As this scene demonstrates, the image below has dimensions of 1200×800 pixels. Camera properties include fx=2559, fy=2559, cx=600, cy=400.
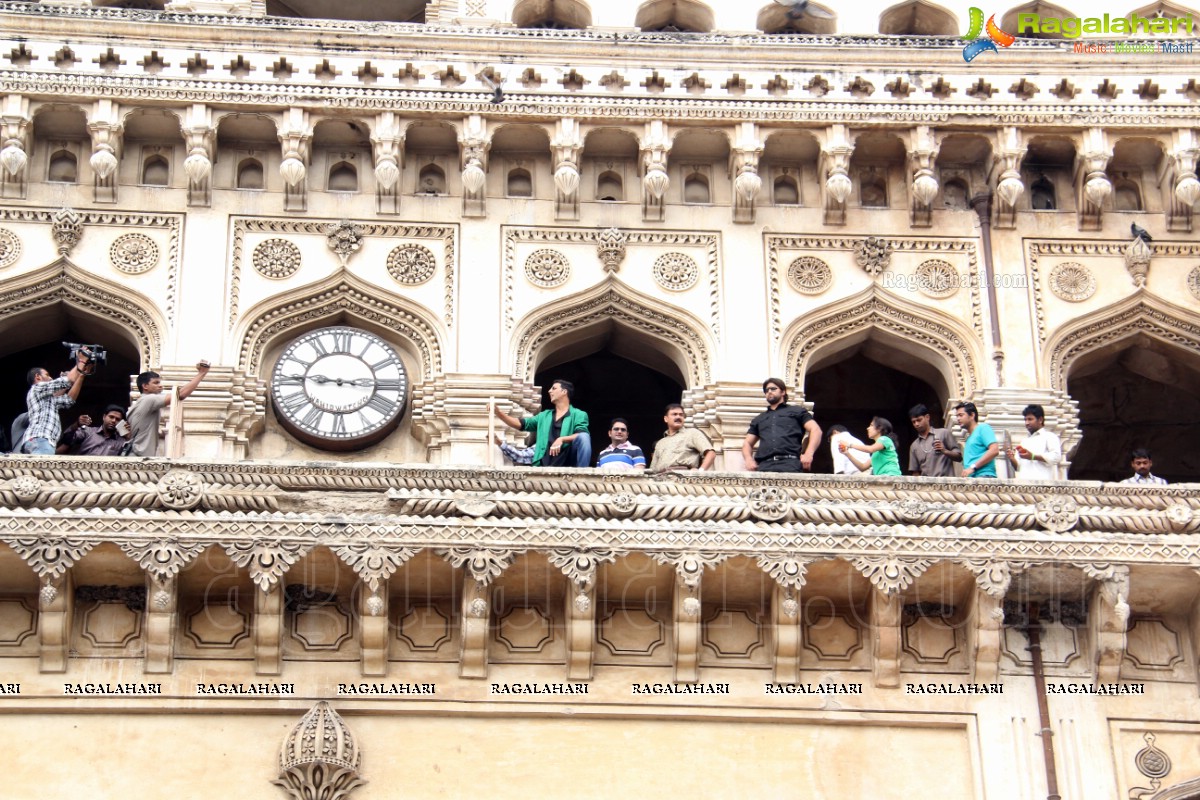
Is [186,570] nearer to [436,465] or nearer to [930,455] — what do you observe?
[436,465]

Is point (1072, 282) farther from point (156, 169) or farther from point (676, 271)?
point (156, 169)

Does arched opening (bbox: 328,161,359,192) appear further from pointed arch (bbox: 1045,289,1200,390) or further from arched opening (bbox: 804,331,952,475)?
pointed arch (bbox: 1045,289,1200,390)

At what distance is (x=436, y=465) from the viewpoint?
18.4 metres

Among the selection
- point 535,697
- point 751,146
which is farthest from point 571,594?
point 751,146

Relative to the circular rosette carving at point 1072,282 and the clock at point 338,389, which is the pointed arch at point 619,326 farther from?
the circular rosette carving at point 1072,282

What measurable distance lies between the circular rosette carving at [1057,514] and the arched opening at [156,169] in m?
7.96

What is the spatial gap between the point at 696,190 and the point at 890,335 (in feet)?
6.91

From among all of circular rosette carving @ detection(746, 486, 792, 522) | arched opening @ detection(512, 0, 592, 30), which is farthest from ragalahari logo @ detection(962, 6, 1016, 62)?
circular rosette carving @ detection(746, 486, 792, 522)

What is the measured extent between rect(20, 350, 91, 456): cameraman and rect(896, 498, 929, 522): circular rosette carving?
615 cm

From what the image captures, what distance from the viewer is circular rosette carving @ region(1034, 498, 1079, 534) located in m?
18.2

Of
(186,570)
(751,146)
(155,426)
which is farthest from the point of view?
(751,146)

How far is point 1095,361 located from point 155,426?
7.89m

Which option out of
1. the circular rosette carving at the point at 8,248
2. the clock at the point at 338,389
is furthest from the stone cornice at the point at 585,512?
the circular rosette carving at the point at 8,248

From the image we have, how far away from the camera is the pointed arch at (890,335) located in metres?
21.0
